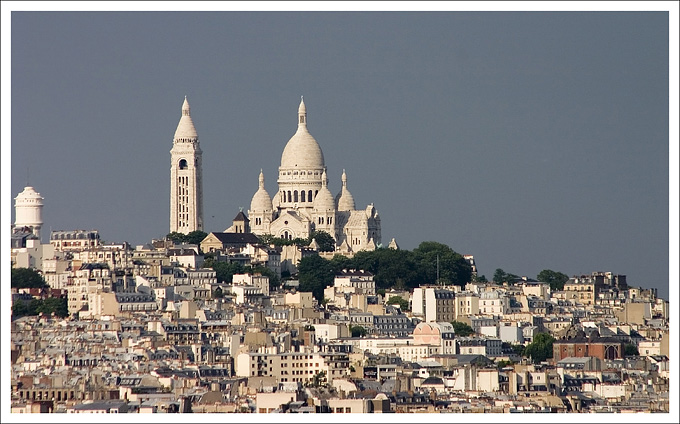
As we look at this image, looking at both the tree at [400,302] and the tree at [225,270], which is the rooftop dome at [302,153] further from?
the tree at [400,302]

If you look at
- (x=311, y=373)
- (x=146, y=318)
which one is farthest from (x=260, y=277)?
(x=311, y=373)

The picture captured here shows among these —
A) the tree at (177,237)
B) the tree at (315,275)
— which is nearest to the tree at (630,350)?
the tree at (315,275)

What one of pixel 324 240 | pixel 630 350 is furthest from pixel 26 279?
pixel 630 350

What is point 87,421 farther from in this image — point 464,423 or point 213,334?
point 213,334

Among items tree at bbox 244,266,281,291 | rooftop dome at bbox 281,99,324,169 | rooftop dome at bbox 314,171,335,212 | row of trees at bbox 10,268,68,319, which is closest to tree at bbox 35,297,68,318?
row of trees at bbox 10,268,68,319

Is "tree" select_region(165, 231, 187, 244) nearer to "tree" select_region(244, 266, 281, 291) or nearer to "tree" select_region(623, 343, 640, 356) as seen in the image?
"tree" select_region(244, 266, 281, 291)

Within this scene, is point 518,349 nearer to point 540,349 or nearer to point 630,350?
point 540,349
